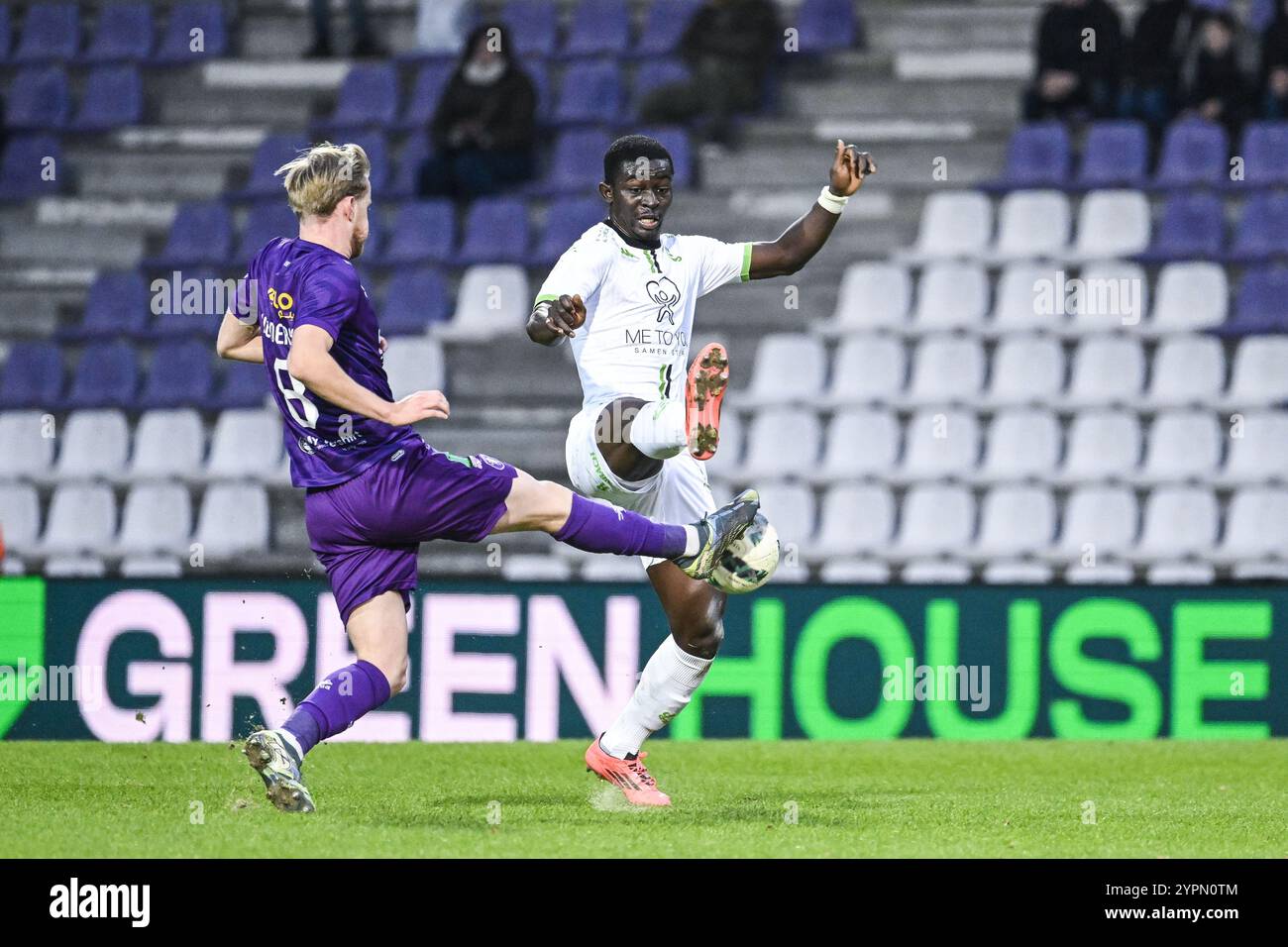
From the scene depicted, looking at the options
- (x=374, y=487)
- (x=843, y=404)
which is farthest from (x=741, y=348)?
(x=374, y=487)

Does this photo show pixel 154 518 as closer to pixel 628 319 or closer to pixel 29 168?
pixel 29 168

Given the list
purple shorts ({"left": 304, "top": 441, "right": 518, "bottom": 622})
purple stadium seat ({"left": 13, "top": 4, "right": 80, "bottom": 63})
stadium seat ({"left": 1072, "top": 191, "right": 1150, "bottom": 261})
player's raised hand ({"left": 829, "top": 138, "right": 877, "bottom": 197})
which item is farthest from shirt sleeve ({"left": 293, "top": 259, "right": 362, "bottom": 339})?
purple stadium seat ({"left": 13, "top": 4, "right": 80, "bottom": 63})

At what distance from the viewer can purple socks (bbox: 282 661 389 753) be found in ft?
18.5

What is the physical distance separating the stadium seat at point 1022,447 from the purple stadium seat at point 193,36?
6497 mm

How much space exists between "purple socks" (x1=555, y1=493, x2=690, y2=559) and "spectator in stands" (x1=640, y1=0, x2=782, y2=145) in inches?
286

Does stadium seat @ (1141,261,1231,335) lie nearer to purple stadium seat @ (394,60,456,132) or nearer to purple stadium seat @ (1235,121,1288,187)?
purple stadium seat @ (1235,121,1288,187)

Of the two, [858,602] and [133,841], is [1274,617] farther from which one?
[133,841]

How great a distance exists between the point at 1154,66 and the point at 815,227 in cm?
627

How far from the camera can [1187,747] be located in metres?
8.86

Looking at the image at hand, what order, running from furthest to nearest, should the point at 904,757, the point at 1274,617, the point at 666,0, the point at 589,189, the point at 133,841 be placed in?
the point at 666,0 → the point at 589,189 → the point at 1274,617 → the point at 904,757 → the point at 133,841

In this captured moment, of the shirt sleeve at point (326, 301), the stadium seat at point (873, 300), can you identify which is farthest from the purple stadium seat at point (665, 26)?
the shirt sleeve at point (326, 301)

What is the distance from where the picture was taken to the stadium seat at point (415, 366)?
461 inches

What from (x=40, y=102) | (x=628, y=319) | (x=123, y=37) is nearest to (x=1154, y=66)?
(x=628, y=319)

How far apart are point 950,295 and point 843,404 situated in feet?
3.26
